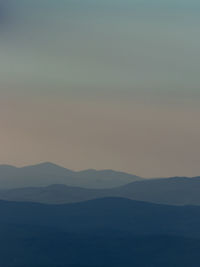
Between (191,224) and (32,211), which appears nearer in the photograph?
(191,224)

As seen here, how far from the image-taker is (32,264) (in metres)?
119

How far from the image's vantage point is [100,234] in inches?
5768

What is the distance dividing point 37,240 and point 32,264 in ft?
64.0

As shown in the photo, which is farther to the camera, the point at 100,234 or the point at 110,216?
the point at 110,216

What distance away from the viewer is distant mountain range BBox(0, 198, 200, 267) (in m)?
123

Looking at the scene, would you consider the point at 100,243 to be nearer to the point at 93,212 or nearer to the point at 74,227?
the point at 74,227

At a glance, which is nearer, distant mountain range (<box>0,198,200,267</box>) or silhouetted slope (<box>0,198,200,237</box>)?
distant mountain range (<box>0,198,200,267</box>)

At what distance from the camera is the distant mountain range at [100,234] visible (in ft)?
404

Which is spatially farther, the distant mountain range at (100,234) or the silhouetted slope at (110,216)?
the silhouetted slope at (110,216)

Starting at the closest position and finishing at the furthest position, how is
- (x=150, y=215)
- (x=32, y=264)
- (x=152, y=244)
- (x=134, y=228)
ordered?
(x=32, y=264) < (x=152, y=244) < (x=134, y=228) < (x=150, y=215)

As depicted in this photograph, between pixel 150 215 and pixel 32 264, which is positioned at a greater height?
pixel 150 215

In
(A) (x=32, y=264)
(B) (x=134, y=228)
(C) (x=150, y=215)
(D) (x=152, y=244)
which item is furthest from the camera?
(C) (x=150, y=215)

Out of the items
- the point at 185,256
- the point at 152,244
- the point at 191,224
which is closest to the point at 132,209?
the point at 191,224

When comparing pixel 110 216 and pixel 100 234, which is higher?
pixel 110 216
